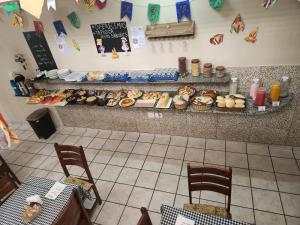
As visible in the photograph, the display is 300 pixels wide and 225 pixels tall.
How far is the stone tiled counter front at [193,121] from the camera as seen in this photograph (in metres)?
3.63

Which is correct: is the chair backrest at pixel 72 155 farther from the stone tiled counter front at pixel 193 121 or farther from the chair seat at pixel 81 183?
the stone tiled counter front at pixel 193 121

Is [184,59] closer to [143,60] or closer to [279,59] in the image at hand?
[143,60]

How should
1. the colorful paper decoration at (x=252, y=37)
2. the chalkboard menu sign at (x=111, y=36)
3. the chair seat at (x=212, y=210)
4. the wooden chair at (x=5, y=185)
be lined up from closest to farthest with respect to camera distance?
the chair seat at (x=212, y=210) → the wooden chair at (x=5, y=185) → the colorful paper decoration at (x=252, y=37) → the chalkboard menu sign at (x=111, y=36)

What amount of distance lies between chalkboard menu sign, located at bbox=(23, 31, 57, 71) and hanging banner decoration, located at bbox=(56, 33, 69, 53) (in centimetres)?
29

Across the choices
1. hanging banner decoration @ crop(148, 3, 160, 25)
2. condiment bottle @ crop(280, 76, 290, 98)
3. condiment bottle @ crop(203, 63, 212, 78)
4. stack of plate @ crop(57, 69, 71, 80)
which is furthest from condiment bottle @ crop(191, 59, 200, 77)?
stack of plate @ crop(57, 69, 71, 80)

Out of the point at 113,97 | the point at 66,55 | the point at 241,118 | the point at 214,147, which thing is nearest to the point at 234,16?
the point at 241,118

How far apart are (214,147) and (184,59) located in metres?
1.69

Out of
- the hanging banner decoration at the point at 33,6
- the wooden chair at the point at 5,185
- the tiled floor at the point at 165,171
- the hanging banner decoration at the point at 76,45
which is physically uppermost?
the hanging banner decoration at the point at 33,6

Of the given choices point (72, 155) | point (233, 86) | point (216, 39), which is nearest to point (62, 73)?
point (72, 155)

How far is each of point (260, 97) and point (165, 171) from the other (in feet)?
6.33

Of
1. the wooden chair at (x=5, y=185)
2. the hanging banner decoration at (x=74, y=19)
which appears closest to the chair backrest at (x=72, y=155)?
the wooden chair at (x=5, y=185)

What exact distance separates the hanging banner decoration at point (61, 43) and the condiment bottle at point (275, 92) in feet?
12.4

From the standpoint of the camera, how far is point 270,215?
288 centimetres

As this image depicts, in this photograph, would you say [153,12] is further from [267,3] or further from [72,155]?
[72,155]
